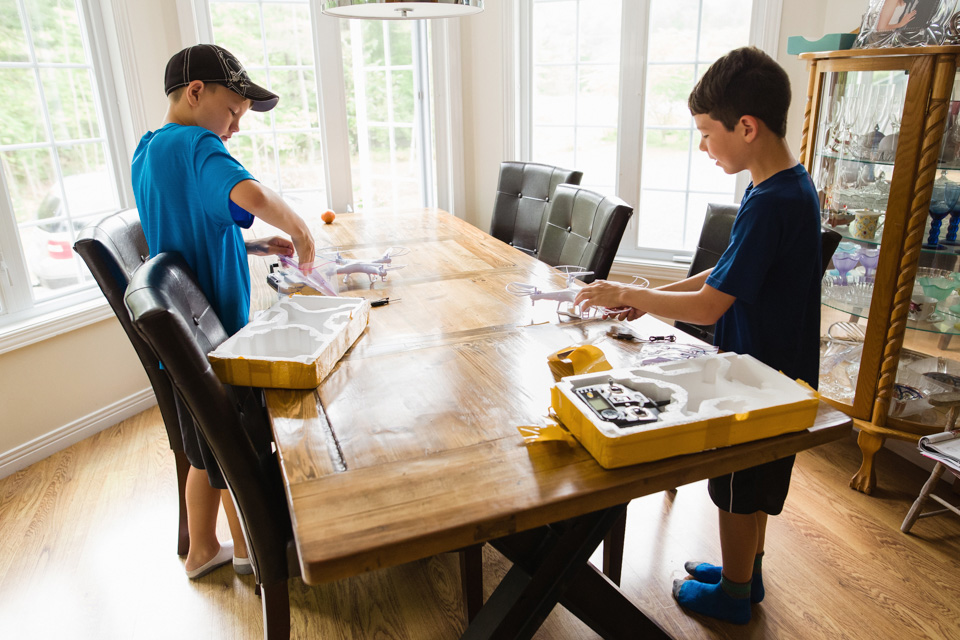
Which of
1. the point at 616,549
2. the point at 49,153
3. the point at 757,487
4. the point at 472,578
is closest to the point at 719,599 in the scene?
the point at 616,549

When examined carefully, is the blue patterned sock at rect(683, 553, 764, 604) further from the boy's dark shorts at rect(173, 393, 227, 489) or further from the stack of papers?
the boy's dark shorts at rect(173, 393, 227, 489)

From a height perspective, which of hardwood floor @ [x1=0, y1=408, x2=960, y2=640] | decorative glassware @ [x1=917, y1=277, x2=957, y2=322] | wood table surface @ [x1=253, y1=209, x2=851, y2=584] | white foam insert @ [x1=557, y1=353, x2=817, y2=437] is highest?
white foam insert @ [x1=557, y1=353, x2=817, y2=437]

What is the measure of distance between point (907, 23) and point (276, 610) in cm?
253

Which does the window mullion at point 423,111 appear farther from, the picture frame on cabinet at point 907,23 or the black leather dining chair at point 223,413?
the black leather dining chair at point 223,413

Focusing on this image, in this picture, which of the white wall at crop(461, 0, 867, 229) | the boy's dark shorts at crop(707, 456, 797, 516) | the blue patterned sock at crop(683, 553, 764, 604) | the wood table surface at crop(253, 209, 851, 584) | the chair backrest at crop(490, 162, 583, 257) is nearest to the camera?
the wood table surface at crop(253, 209, 851, 584)

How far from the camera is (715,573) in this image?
1905 mm

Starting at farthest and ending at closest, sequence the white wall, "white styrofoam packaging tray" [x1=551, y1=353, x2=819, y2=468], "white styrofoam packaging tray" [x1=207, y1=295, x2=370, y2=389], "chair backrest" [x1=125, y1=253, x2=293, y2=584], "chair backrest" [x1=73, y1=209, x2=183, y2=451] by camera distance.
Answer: the white wall
"chair backrest" [x1=73, y1=209, x2=183, y2=451]
"white styrofoam packaging tray" [x1=207, y1=295, x2=370, y2=389]
"chair backrest" [x1=125, y1=253, x2=293, y2=584]
"white styrofoam packaging tray" [x1=551, y1=353, x2=819, y2=468]

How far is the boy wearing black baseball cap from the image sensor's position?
5.24 feet

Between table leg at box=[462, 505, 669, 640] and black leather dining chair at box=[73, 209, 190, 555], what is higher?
black leather dining chair at box=[73, 209, 190, 555]

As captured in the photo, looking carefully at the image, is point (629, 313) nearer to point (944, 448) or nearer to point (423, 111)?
point (944, 448)

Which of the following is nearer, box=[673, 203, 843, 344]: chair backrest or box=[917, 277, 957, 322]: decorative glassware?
box=[673, 203, 843, 344]: chair backrest

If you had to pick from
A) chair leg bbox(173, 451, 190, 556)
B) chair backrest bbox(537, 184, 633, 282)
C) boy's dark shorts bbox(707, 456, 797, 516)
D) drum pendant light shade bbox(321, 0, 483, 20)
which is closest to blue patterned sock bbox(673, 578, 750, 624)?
boy's dark shorts bbox(707, 456, 797, 516)

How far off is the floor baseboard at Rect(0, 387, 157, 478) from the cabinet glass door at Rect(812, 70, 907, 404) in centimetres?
297

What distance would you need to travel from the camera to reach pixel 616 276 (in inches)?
148
